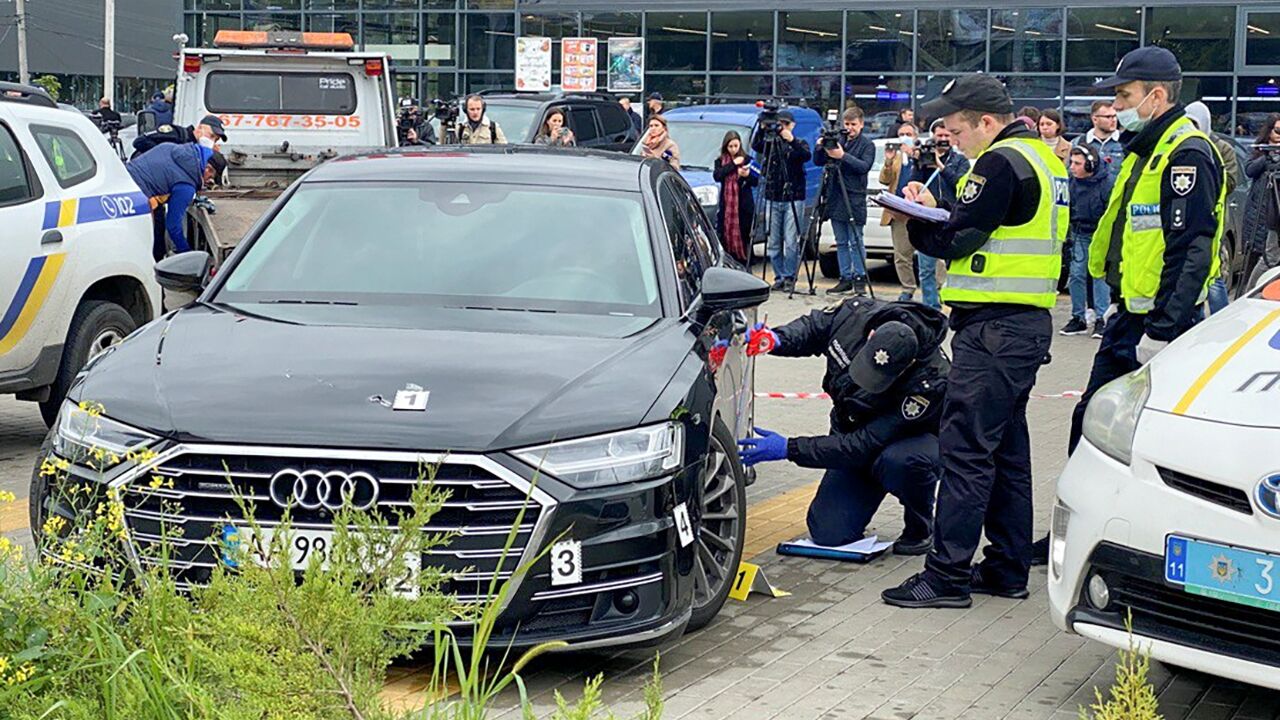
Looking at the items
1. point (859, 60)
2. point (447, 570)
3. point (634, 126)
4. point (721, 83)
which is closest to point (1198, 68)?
point (859, 60)

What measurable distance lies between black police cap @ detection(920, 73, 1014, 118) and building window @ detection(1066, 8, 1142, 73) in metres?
26.0

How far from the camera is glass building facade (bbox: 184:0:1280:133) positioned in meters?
30.4

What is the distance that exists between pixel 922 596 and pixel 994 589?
403 mm

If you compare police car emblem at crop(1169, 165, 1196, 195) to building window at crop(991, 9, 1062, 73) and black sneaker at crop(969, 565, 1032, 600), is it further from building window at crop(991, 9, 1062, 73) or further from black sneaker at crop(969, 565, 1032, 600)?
building window at crop(991, 9, 1062, 73)

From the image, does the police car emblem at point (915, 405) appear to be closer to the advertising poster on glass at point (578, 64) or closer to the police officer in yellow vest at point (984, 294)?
the police officer in yellow vest at point (984, 294)

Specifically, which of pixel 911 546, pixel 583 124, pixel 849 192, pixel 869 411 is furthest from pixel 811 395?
pixel 583 124

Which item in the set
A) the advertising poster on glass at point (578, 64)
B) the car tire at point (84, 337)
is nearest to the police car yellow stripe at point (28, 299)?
the car tire at point (84, 337)

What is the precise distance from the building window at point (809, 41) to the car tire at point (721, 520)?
93.9ft

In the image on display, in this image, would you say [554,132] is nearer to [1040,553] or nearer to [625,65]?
[625,65]

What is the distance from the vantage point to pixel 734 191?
17469mm

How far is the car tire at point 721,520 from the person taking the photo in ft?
18.6

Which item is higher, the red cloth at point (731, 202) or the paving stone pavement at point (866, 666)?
the red cloth at point (731, 202)

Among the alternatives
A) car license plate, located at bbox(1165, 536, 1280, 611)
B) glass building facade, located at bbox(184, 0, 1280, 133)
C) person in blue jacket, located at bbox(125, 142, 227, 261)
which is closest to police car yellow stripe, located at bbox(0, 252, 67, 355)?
person in blue jacket, located at bbox(125, 142, 227, 261)

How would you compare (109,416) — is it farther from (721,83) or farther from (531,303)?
(721,83)
